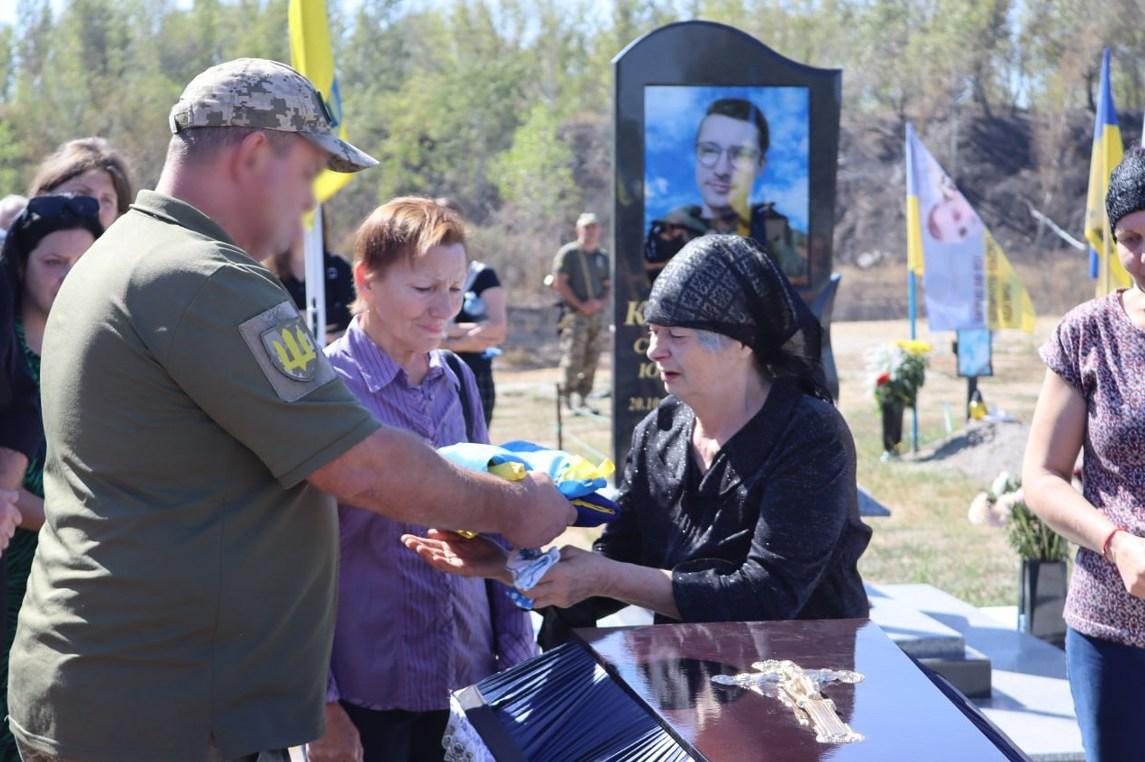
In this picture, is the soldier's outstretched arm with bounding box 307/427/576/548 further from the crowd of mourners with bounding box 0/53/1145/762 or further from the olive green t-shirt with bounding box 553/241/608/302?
the olive green t-shirt with bounding box 553/241/608/302

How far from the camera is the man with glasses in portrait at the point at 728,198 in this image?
248 inches

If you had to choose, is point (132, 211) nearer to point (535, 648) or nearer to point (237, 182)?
point (237, 182)

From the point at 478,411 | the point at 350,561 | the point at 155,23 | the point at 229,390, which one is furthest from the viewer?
the point at 155,23

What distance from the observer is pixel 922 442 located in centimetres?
1377

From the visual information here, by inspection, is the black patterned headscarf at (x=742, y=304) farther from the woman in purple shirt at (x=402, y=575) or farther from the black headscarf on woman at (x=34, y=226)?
the black headscarf on woman at (x=34, y=226)

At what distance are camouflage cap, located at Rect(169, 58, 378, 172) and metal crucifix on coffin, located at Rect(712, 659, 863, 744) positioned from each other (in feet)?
3.50

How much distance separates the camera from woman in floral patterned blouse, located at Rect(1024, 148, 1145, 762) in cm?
280

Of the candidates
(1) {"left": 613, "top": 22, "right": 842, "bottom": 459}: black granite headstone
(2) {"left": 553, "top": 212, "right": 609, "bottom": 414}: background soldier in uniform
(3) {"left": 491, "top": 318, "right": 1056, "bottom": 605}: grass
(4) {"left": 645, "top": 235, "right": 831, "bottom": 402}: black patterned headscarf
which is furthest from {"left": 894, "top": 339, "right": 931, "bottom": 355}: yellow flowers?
(4) {"left": 645, "top": 235, "right": 831, "bottom": 402}: black patterned headscarf

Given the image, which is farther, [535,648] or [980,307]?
[980,307]

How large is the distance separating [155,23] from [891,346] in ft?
89.3

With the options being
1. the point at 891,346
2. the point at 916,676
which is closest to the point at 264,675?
the point at 916,676

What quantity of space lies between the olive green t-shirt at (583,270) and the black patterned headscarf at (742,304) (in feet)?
38.3

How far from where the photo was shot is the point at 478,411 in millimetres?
3154

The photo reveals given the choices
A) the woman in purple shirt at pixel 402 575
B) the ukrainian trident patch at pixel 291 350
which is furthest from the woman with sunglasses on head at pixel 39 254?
the ukrainian trident patch at pixel 291 350
